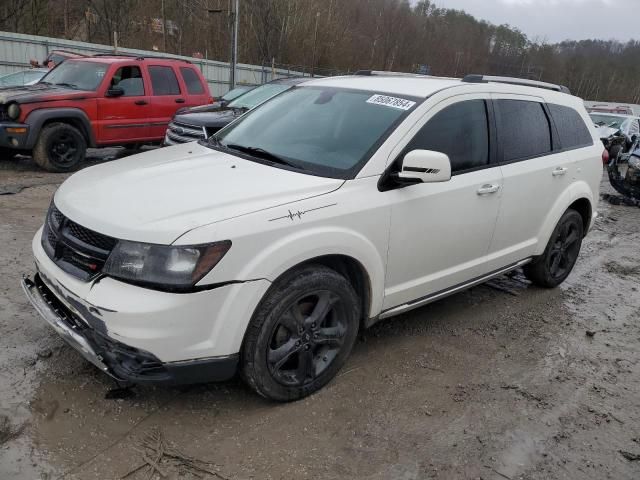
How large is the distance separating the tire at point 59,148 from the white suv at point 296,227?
5374mm

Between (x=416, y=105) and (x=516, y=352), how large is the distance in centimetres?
191

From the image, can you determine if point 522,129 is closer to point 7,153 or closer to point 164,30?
point 7,153

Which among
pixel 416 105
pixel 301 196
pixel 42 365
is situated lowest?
pixel 42 365

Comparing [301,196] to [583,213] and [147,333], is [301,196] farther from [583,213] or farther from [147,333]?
[583,213]

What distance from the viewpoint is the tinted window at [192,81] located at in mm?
9961

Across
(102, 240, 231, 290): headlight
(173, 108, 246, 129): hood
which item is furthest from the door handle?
(173, 108, 246, 129): hood

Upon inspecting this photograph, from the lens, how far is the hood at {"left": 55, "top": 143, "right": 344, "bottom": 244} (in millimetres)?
2580

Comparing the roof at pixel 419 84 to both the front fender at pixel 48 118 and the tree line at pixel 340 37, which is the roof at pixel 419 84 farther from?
the front fender at pixel 48 118

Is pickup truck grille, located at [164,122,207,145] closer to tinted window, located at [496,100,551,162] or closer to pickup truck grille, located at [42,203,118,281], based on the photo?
tinted window, located at [496,100,551,162]

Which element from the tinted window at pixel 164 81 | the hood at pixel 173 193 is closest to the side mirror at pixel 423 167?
the hood at pixel 173 193

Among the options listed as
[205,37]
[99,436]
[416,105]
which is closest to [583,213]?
[416,105]

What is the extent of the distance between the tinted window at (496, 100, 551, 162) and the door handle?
11.8 inches

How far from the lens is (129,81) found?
9.20m

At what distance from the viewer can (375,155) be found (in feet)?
10.5
